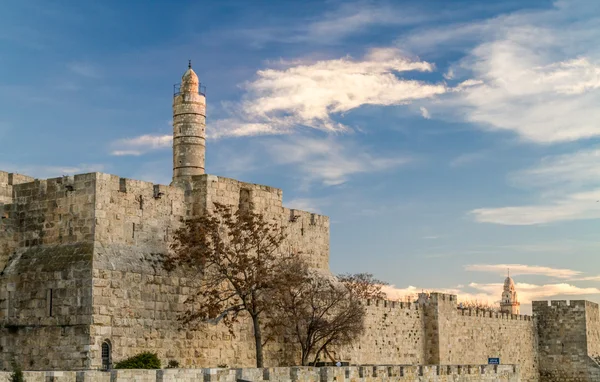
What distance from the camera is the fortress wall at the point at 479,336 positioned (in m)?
43.5

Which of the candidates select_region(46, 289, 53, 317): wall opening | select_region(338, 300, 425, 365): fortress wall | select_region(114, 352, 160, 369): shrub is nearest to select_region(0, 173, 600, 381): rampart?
select_region(46, 289, 53, 317): wall opening

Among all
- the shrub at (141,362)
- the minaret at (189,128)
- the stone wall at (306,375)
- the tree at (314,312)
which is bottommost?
the stone wall at (306,375)

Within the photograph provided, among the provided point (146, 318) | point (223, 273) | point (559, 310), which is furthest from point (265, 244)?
point (559, 310)

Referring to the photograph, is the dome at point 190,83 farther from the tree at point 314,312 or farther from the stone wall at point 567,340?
the stone wall at point 567,340

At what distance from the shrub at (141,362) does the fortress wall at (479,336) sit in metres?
19.5

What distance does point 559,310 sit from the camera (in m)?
53.7

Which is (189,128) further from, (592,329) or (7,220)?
(592,329)

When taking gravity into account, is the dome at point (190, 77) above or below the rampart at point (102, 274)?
above

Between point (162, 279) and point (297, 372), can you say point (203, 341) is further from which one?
point (297, 372)

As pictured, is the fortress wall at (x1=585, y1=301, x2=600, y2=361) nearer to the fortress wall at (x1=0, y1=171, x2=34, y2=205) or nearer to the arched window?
the arched window

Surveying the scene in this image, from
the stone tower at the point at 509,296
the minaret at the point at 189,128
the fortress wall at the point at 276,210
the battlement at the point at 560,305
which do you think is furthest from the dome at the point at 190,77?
the stone tower at the point at 509,296

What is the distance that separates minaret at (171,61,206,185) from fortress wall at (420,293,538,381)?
13.0 meters

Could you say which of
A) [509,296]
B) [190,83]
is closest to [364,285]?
[190,83]

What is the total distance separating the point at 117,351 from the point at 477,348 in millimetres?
25438
